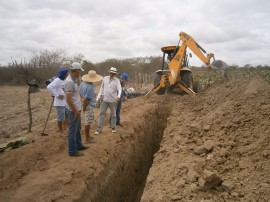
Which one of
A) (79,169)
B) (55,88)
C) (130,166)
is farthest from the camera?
(130,166)

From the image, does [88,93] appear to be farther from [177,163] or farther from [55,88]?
[177,163]

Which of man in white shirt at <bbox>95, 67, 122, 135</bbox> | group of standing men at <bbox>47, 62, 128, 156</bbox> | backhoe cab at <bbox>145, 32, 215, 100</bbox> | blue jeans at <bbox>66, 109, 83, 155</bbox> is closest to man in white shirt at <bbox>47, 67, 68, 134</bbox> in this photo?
group of standing men at <bbox>47, 62, 128, 156</bbox>

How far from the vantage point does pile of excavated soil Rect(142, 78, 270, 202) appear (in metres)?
3.62

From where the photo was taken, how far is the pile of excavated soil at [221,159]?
3621 mm

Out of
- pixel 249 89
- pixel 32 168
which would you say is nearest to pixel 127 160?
pixel 32 168

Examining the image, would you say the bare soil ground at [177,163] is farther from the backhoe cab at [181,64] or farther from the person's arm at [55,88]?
the backhoe cab at [181,64]

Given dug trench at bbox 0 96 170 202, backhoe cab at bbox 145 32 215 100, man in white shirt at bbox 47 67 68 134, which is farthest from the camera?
backhoe cab at bbox 145 32 215 100

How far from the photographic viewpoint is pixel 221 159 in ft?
14.7

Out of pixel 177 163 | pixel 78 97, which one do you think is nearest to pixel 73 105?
pixel 78 97

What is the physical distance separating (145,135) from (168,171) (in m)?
3.72

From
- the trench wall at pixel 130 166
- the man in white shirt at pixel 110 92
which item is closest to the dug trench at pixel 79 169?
the trench wall at pixel 130 166

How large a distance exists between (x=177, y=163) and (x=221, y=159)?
85 cm

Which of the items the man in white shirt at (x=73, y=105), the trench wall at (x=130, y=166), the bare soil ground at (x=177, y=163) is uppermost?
the man in white shirt at (x=73, y=105)

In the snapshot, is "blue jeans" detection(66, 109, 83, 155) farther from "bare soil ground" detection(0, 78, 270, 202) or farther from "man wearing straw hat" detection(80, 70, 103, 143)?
"man wearing straw hat" detection(80, 70, 103, 143)
